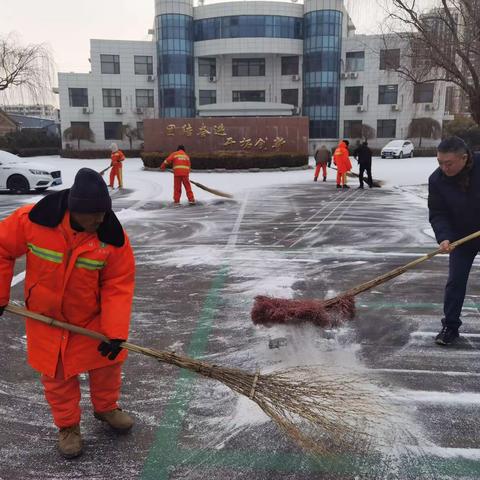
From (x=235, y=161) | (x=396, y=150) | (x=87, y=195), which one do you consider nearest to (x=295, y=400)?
(x=87, y=195)

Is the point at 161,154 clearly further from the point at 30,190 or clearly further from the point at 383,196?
the point at 383,196

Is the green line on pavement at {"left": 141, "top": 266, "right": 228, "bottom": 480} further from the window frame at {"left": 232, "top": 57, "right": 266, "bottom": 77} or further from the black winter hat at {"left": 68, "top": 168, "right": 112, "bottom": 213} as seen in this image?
the window frame at {"left": 232, "top": 57, "right": 266, "bottom": 77}

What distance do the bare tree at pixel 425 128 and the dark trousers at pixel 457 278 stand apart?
4269 cm

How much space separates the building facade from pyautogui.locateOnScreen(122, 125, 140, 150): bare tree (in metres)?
0.18

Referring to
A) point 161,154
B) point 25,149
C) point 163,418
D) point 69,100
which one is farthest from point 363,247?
point 69,100

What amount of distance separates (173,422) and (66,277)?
1175 millimetres

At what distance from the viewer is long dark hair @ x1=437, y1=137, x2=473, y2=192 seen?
362 centimetres

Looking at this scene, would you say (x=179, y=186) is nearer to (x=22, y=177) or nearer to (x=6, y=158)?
(x=22, y=177)

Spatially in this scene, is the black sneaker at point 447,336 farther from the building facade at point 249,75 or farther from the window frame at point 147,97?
the window frame at point 147,97

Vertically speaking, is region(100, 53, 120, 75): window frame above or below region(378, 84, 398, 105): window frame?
above

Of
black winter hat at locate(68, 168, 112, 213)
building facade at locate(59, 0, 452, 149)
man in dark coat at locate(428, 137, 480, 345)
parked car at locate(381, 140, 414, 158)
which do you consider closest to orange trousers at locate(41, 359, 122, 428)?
black winter hat at locate(68, 168, 112, 213)

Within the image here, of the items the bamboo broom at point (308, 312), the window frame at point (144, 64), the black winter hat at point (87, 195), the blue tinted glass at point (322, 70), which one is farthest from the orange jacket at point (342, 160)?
the window frame at point (144, 64)

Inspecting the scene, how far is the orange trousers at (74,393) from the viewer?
8.38 ft

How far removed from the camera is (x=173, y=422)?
3002mm
